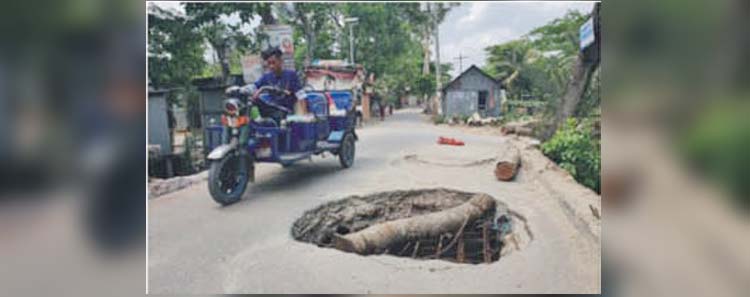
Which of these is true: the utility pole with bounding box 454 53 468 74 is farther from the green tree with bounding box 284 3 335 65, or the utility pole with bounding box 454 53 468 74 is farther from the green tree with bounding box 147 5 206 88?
the green tree with bounding box 147 5 206 88

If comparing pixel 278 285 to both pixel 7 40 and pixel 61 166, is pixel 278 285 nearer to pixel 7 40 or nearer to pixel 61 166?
pixel 61 166

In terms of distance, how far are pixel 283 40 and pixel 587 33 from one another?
133cm

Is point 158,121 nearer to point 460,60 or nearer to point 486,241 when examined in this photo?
point 460,60

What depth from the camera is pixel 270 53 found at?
2.20 metres

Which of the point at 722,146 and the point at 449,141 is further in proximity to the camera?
the point at 449,141

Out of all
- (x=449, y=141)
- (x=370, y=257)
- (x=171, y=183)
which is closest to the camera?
(x=370, y=257)

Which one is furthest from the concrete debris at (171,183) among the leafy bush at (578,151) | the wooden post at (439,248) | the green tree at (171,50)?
the leafy bush at (578,151)

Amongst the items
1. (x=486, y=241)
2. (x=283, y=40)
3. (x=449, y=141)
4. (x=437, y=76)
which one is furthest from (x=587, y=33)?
(x=283, y=40)

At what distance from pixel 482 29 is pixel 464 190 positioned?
29.6 inches

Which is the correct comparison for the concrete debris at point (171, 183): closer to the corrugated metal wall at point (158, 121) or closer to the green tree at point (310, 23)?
the corrugated metal wall at point (158, 121)

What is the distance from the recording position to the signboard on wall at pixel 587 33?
2043mm

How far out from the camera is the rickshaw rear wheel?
2396 millimetres

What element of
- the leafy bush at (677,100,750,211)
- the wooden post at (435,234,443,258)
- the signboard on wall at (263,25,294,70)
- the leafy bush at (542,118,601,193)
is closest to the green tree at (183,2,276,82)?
the signboard on wall at (263,25,294,70)

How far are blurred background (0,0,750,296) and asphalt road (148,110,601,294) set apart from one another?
0.14m
